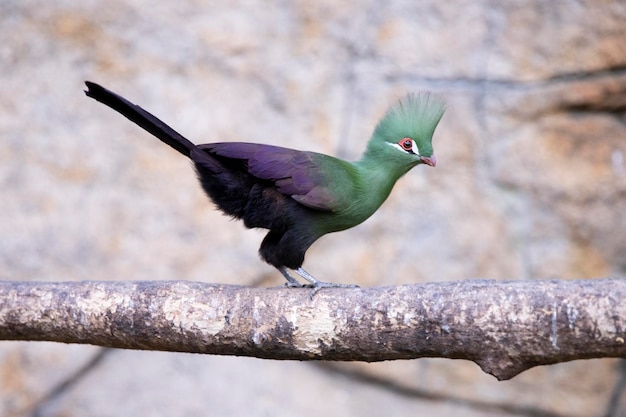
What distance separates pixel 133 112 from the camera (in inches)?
104

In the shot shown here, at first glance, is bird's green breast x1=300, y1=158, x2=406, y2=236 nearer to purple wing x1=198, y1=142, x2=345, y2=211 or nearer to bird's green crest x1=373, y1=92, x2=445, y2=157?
purple wing x1=198, y1=142, x2=345, y2=211

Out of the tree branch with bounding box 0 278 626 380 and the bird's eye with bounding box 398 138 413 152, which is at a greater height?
the bird's eye with bounding box 398 138 413 152

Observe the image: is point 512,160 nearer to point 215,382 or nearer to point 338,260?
point 338,260

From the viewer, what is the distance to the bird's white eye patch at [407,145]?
3.04 metres

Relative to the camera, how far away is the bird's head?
3.02m

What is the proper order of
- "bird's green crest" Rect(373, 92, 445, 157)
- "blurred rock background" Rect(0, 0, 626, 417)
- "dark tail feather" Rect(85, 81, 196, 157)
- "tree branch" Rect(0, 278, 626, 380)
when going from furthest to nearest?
"blurred rock background" Rect(0, 0, 626, 417) → "bird's green crest" Rect(373, 92, 445, 157) → "dark tail feather" Rect(85, 81, 196, 157) → "tree branch" Rect(0, 278, 626, 380)

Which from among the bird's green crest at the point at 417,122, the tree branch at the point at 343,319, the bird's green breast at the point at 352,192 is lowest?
the tree branch at the point at 343,319

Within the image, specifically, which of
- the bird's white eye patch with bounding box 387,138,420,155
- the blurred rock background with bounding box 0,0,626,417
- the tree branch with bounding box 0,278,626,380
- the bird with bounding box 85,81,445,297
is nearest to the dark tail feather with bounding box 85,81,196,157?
the bird with bounding box 85,81,445,297

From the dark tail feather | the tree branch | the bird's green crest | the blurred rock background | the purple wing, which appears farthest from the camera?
the blurred rock background

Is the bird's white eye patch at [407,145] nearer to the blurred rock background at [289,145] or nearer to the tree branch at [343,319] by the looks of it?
the tree branch at [343,319]

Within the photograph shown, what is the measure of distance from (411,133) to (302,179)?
1.54 ft

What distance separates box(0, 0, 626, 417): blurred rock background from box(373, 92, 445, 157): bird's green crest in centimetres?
159

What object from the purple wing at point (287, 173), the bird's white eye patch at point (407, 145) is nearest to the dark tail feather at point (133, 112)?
the purple wing at point (287, 173)

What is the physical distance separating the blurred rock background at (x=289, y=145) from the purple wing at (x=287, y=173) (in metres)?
1.82
